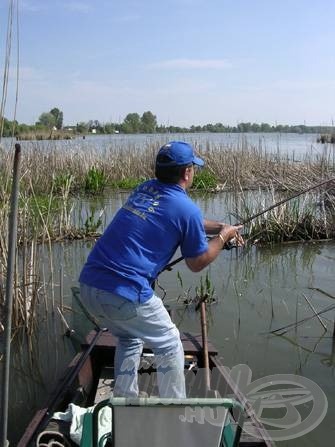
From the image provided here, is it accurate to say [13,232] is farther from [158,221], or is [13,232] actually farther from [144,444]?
[144,444]

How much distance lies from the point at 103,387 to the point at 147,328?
150 cm

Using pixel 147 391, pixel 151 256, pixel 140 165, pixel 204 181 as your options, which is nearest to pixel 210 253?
pixel 151 256

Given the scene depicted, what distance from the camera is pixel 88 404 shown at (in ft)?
12.5

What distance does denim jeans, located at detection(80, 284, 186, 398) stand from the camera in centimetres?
272

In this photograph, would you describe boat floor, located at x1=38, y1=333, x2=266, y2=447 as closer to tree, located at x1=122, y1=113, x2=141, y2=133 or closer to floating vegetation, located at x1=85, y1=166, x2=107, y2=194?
floating vegetation, located at x1=85, y1=166, x2=107, y2=194

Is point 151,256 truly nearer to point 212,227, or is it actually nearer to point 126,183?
point 212,227

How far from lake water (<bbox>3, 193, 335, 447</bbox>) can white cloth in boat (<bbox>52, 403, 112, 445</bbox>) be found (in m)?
0.91

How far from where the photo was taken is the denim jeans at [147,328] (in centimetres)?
272

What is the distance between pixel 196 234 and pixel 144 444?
43.4 inches

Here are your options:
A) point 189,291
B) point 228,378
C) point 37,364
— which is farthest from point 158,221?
point 189,291

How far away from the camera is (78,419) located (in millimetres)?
3035

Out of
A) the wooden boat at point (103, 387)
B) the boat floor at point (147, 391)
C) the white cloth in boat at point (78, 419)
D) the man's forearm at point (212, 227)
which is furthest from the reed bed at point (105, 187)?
the man's forearm at point (212, 227)

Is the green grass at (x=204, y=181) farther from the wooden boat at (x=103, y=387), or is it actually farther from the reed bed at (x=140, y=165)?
the wooden boat at (x=103, y=387)

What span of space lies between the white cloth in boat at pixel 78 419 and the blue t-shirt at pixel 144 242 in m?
0.77
